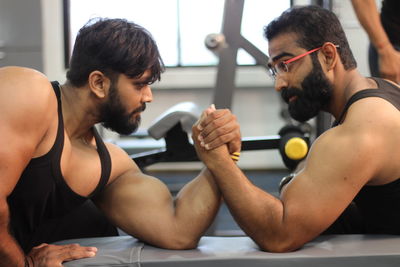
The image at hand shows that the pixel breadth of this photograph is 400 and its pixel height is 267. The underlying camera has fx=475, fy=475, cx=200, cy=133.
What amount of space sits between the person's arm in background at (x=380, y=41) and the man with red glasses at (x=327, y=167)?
0.54 metres

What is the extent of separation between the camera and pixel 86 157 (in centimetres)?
145

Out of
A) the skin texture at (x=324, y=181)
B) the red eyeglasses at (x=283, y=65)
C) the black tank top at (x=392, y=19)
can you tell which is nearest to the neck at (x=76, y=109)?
the skin texture at (x=324, y=181)

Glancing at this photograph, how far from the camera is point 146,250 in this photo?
4.20ft

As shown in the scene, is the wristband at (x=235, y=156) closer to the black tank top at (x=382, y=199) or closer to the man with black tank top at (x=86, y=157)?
the man with black tank top at (x=86, y=157)

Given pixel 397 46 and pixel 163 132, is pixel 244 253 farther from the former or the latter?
pixel 163 132

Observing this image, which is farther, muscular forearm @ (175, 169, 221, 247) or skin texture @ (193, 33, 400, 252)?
muscular forearm @ (175, 169, 221, 247)

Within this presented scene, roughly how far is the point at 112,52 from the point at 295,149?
2.20 m

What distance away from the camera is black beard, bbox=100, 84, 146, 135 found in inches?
57.2

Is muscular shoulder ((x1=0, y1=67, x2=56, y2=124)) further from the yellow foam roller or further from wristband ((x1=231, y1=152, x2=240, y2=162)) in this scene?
the yellow foam roller

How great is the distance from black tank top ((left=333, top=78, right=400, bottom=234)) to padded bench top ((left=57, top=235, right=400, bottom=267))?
0.06m

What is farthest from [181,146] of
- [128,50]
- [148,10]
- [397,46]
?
[148,10]

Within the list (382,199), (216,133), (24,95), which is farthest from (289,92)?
(24,95)

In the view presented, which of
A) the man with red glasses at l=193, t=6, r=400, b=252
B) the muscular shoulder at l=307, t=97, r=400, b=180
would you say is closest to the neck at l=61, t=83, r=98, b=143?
the man with red glasses at l=193, t=6, r=400, b=252

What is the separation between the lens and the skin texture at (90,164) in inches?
46.4
